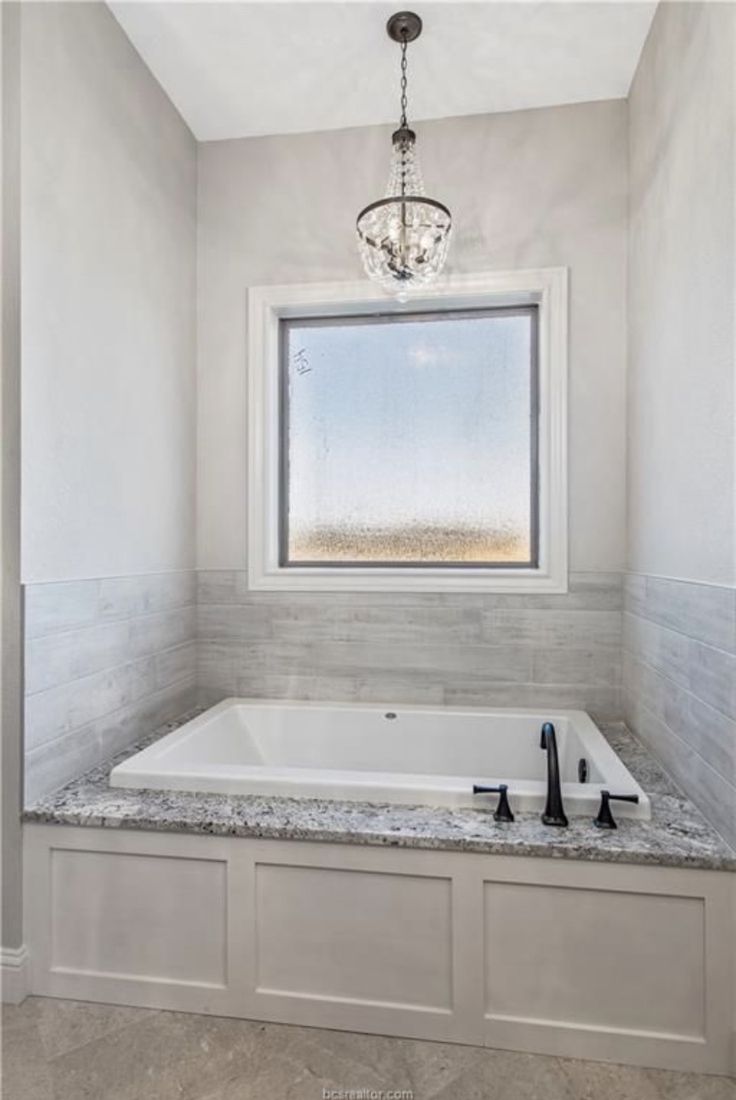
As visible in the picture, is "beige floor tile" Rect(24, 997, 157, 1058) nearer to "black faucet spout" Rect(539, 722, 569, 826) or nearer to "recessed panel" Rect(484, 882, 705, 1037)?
"recessed panel" Rect(484, 882, 705, 1037)

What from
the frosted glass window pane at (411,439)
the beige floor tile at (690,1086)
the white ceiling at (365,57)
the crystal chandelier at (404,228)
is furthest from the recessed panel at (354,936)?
the white ceiling at (365,57)

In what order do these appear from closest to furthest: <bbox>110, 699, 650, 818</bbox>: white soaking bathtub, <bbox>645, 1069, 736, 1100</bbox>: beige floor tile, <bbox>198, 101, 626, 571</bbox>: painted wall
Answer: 1. <bbox>645, 1069, 736, 1100</bbox>: beige floor tile
2. <bbox>110, 699, 650, 818</bbox>: white soaking bathtub
3. <bbox>198, 101, 626, 571</bbox>: painted wall

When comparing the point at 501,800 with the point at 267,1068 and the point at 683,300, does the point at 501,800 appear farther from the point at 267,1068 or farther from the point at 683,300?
the point at 683,300

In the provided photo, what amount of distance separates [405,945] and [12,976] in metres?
1.06

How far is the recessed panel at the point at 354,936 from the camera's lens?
1532 mm

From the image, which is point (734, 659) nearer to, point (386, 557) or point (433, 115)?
point (386, 557)

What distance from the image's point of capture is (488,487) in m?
2.68

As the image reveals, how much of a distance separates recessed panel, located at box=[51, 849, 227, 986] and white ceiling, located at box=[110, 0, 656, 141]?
2.60 m

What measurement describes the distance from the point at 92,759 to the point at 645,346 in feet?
7.52

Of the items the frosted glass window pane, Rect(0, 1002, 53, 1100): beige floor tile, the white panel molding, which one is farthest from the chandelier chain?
Rect(0, 1002, 53, 1100): beige floor tile

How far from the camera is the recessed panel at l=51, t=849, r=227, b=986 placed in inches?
63.9

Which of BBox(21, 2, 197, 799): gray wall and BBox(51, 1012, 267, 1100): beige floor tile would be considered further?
BBox(21, 2, 197, 799): gray wall

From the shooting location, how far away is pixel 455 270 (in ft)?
8.34

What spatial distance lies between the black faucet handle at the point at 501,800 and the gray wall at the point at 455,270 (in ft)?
2.92
